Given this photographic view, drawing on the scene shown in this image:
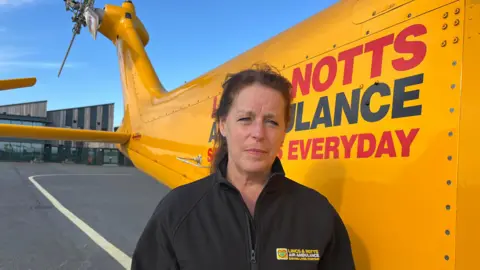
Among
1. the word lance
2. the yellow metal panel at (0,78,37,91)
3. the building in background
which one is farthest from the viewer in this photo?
the building in background

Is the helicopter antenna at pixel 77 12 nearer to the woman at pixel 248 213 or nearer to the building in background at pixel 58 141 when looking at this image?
the woman at pixel 248 213

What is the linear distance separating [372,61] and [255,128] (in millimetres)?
893

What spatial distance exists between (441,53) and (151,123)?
14.5ft

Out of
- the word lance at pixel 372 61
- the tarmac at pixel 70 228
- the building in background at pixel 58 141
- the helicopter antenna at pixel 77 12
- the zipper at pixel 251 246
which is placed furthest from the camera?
the building in background at pixel 58 141

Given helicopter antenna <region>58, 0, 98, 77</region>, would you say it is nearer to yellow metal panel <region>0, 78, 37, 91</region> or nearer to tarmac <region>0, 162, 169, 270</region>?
yellow metal panel <region>0, 78, 37, 91</region>

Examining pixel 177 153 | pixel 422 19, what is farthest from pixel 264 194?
pixel 177 153

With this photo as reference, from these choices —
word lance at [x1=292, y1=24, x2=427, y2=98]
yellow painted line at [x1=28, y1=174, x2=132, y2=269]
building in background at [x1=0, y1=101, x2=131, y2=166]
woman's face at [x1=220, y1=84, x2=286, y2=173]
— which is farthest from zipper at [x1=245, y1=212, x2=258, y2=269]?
building in background at [x1=0, y1=101, x2=131, y2=166]

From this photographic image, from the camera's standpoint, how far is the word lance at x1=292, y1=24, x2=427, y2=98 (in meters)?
1.73

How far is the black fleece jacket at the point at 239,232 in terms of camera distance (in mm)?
1272

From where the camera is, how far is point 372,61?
194 cm

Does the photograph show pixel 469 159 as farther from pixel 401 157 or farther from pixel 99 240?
pixel 99 240

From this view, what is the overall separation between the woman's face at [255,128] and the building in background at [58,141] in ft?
118

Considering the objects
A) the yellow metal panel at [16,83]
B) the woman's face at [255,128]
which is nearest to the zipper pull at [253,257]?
the woman's face at [255,128]

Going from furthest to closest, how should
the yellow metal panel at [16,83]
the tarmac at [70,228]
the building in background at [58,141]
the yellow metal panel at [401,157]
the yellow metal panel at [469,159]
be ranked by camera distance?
1. the building in background at [58,141]
2. the yellow metal panel at [16,83]
3. the tarmac at [70,228]
4. the yellow metal panel at [401,157]
5. the yellow metal panel at [469,159]
